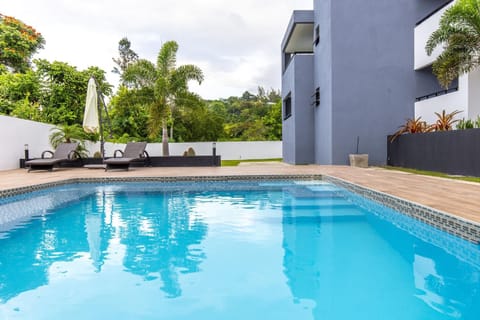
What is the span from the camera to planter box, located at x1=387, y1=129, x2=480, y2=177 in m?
8.29

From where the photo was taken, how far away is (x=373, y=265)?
342 centimetres

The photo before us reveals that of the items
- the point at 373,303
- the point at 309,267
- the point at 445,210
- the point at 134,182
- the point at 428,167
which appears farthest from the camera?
the point at 428,167

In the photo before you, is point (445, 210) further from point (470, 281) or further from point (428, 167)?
point (428, 167)

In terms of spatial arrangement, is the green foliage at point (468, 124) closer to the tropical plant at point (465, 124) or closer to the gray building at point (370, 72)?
the tropical plant at point (465, 124)

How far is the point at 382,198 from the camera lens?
589cm

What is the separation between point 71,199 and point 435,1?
46.7 ft

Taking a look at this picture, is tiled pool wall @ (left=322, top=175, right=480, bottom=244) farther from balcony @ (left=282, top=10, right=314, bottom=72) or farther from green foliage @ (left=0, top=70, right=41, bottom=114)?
green foliage @ (left=0, top=70, right=41, bottom=114)

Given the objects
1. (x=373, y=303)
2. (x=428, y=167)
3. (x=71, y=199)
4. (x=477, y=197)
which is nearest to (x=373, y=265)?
(x=373, y=303)

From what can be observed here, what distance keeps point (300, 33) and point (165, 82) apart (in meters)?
7.16

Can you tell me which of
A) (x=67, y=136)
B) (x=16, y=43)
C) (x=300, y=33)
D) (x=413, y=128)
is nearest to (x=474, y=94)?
(x=413, y=128)

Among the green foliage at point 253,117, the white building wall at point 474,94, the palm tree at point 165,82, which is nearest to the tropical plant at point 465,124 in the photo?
the white building wall at point 474,94

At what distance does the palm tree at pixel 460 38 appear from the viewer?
30.0ft

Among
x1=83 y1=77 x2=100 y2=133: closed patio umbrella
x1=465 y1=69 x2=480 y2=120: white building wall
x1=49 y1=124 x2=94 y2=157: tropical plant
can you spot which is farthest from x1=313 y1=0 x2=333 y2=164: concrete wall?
x1=49 y1=124 x2=94 y2=157: tropical plant

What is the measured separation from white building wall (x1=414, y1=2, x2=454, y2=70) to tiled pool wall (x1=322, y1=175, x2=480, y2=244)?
784cm
